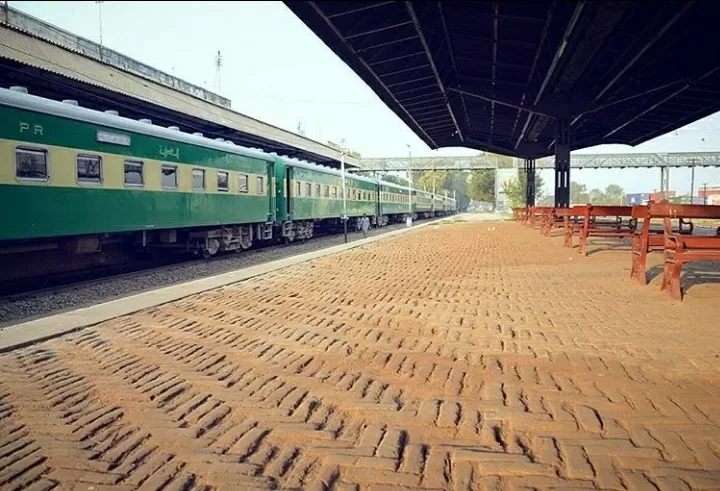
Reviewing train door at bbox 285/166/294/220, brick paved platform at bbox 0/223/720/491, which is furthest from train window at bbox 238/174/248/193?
brick paved platform at bbox 0/223/720/491

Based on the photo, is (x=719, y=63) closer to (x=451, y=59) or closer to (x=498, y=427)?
(x=451, y=59)

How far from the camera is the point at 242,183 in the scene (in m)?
17.6

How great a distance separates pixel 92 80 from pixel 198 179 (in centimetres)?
1007

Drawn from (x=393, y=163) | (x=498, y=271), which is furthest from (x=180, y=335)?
(x=393, y=163)

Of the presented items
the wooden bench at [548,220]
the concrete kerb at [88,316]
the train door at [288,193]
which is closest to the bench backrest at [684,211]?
the concrete kerb at [88,316]

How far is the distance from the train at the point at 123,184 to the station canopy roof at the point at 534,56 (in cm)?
499

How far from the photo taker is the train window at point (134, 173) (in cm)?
1173

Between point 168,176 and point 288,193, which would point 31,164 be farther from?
point 288,193

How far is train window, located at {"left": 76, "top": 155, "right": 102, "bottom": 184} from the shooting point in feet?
33.9

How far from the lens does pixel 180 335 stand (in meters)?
5.93

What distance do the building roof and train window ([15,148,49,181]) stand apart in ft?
30.8

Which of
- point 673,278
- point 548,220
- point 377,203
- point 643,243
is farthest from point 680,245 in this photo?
point 377,203

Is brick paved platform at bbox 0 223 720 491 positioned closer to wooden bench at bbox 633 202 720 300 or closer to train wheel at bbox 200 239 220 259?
wooden bench at bbox 633 202 720 300

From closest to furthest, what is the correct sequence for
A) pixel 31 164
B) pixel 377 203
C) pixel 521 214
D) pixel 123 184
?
pixel 31 164, pixel 123 184, pixel 521 214, pixel 377 203
